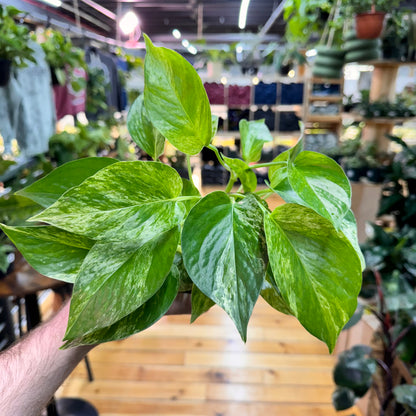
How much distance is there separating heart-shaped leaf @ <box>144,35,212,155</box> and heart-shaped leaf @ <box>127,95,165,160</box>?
99 mm

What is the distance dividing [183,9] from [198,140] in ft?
11.2

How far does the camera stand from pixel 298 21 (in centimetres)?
282

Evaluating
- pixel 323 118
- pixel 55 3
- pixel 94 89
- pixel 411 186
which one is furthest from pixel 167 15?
pixel 411 186

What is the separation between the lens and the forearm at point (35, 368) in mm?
620

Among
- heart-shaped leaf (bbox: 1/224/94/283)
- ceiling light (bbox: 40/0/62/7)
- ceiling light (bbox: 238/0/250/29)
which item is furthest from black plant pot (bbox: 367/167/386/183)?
heart-shaped leaf (bbox: 1/224/94/283)

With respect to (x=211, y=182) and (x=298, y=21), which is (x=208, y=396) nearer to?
(x=211, y=182)

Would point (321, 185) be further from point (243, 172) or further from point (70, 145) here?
point (70, 145)

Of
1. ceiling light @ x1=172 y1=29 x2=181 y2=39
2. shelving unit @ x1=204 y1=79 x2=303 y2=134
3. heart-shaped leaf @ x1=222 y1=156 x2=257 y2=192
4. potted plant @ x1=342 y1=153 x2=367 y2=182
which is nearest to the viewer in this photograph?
heart-shaped leaf @ x1=222 y1=156 x2=257 y2=192

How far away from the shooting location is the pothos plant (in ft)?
1.26

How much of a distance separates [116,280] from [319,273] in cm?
23

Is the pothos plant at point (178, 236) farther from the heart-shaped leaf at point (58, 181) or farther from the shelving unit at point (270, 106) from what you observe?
the shelving unit at point (270, 106)

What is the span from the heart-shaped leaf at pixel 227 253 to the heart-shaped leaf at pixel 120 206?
1.5 inches

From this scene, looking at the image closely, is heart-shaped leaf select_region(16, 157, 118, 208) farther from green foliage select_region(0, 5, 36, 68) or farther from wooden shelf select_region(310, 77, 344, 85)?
wooden shelf select_region(310, 77, 344, 85)

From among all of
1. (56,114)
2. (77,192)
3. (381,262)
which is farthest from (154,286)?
(56,114)
